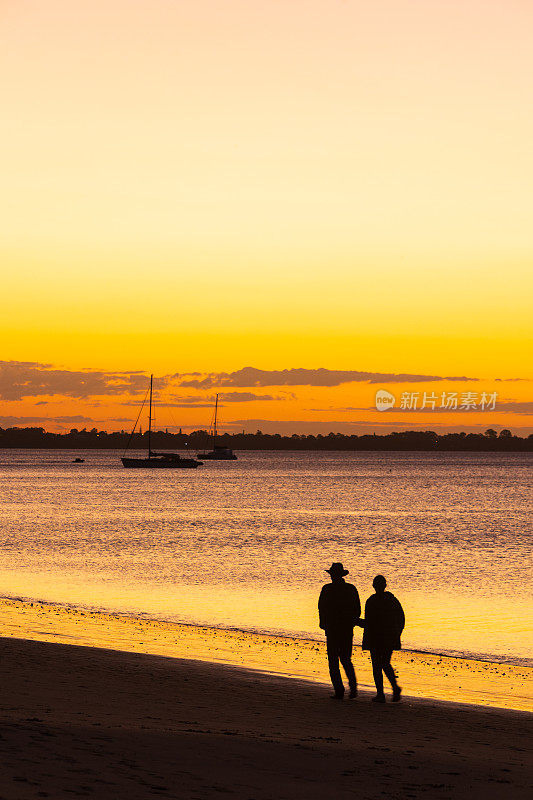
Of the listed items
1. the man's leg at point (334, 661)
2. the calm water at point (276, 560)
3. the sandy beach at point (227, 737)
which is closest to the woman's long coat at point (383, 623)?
the man's leg at point (334, 661)

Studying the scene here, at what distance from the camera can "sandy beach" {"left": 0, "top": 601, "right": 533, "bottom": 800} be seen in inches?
385

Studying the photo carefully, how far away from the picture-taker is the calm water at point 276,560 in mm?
31406

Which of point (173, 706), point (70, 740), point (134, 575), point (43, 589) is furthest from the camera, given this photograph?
point (134, 575)

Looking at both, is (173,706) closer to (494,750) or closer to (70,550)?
(494,750)

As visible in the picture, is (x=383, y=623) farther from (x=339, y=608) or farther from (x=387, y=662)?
(x=387, y=662)

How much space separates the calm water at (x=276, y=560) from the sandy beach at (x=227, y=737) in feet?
31.9

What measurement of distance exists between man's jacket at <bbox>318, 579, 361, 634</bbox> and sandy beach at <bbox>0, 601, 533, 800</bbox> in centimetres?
141

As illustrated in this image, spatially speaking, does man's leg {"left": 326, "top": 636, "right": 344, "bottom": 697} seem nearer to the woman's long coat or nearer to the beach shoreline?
the woman's long coat

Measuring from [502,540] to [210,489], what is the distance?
80853 mm

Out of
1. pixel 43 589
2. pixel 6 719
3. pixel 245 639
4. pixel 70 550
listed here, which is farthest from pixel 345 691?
pixel 70 550

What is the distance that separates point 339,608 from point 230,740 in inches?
144

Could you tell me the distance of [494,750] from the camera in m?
12.7

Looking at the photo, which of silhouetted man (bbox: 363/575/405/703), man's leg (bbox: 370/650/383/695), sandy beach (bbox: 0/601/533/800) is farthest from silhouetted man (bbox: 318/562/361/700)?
sandy beach (bbox: 0/601/533/800)

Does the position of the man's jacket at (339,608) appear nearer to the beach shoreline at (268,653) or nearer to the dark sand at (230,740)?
the dark sand at (230,740)
